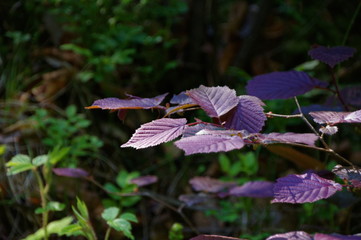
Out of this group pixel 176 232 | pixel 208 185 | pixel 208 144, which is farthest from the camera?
pixel 208 185

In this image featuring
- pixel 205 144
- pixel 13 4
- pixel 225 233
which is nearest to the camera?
pixel 205 144

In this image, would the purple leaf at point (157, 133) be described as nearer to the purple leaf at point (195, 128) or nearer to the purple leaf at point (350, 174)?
the purple leaf at point (195, 128)

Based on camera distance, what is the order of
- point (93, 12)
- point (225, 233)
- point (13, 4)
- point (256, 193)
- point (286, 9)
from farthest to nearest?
point (286, 9) < point (13, 4) < point (93, 12) < point (225, 233) < point (256, 193)

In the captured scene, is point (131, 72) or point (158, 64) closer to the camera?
point (158, 64)

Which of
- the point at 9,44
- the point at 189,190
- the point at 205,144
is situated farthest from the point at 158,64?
the point at 205,144

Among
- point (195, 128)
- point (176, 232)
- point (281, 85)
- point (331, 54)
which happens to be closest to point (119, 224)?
point (176, 232)

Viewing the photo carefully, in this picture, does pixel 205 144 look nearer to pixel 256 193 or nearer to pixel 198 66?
pixel 256 193

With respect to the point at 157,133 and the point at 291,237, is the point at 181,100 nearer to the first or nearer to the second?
the point at 157,133
